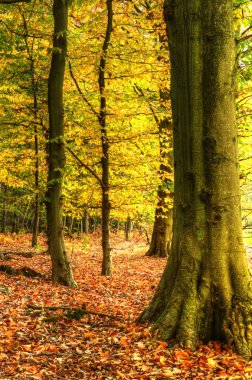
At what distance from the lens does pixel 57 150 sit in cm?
861

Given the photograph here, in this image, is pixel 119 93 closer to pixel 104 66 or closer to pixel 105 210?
pixel 104 66

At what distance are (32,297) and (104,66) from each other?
236 inches

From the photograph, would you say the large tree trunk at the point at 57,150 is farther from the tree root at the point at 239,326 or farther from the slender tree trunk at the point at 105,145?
the tree root at the point at 239,326

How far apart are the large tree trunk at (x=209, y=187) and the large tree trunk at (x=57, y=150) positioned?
467 cm

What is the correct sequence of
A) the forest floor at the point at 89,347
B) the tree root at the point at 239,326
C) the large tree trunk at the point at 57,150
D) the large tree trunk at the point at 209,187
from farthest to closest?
the large tree trunk at the point at 57,150 < the large tree trunk at the point at 209,187 < the tree root at the point at 239,326 < the forest floor at the point at 89,347

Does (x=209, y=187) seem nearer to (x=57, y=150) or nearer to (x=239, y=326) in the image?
(x=239, y=326)

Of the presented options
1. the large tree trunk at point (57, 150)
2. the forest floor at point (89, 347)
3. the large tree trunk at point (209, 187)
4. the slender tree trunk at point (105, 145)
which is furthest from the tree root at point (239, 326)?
the slender tree trunk at point (105, 145)

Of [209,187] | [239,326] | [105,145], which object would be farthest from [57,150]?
[239,326]

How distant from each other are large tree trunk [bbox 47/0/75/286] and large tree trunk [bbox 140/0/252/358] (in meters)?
4.67

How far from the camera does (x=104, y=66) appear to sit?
9281 millimetres

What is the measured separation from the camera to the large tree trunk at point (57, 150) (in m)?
8.55

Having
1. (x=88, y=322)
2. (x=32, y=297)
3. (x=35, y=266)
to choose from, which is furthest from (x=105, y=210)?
(x=88, y=322)

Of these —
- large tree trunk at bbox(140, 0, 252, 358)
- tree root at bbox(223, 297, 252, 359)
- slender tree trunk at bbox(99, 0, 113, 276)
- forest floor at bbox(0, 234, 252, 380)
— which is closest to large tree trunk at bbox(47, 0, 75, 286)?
slender tree trunk at bbox(99, 0, 113, 276)

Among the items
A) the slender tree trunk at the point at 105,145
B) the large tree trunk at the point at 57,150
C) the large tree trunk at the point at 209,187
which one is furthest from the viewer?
the slender tree trunk at the point at 105,145
